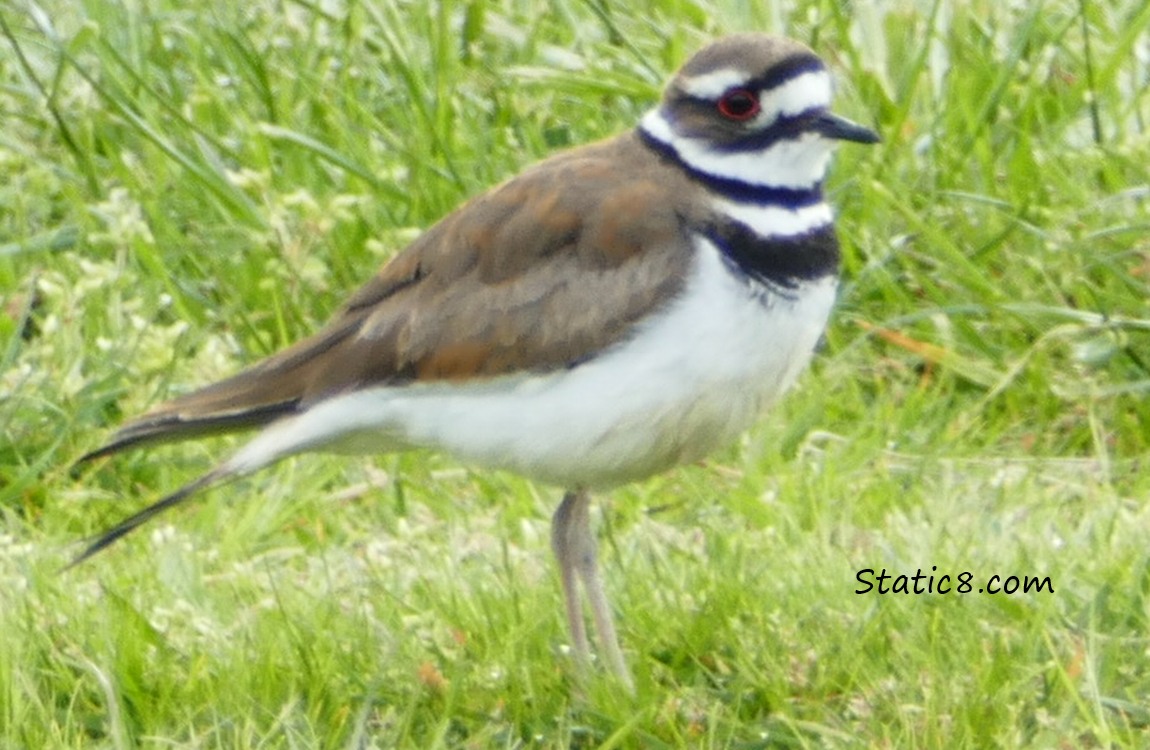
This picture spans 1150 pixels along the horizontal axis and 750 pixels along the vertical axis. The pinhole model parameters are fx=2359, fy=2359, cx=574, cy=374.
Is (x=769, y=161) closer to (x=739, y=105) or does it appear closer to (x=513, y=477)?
(x=739, y=105)

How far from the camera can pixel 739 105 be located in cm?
483

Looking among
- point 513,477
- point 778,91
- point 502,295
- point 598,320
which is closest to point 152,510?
point 502,295

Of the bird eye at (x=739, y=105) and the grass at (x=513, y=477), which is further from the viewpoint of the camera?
the bird eye at (x=739, y=105)

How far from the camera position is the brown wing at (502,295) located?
15.4ft

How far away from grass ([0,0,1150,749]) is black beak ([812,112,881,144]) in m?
0.92

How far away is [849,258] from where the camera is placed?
670 cm

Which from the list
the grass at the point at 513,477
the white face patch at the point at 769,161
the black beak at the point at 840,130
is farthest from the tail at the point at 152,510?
the black beak at the point at 840,130

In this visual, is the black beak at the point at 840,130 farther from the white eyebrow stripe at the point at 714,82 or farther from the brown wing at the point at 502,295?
the brown wing at the point at 502,295

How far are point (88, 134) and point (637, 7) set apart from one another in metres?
1.83

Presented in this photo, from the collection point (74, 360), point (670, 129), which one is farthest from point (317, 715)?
point (74, 360)

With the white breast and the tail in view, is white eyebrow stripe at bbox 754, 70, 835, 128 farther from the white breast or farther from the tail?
the tail

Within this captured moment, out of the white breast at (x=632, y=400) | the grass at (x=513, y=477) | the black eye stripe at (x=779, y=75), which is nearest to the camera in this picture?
the white breast at (x=632, y=400)

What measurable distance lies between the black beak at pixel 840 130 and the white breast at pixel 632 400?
0.94 feet

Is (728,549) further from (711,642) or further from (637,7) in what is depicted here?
(637,7)
